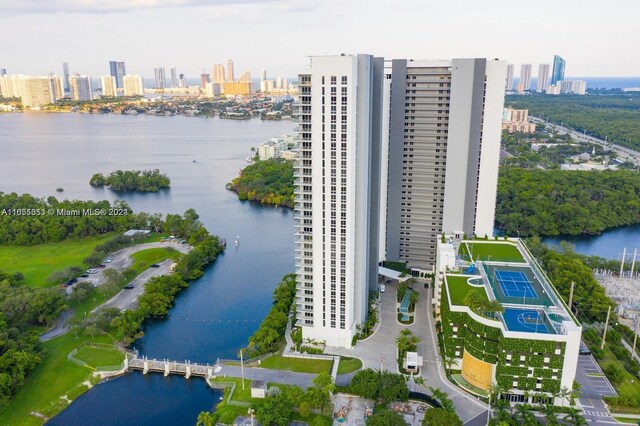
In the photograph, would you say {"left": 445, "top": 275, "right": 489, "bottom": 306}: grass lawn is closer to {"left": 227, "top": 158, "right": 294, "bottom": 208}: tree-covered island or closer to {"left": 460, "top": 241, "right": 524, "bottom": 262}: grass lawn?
{"left": 460, "top": 241, "right": 524, "bottom": 262}: grass lawn

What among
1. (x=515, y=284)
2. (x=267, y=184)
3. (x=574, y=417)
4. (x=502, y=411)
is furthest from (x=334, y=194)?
(x=267, y=184)

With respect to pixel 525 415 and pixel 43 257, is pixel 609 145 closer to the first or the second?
pixel 525 415

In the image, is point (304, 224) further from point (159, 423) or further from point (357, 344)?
point (159, 423)

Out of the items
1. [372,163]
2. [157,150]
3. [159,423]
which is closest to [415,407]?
[159,423]

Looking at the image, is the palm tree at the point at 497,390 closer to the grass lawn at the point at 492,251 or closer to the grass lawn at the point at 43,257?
the grass lawn at the point at 492,251

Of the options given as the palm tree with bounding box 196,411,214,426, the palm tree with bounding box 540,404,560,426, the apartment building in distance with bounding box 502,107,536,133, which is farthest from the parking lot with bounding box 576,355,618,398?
the apartment building in distance with bounding box 502,107,536,133

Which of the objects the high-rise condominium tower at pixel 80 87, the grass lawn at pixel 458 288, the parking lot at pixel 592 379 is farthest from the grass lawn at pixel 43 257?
the high-rise condominium tower at pixel 80 87
